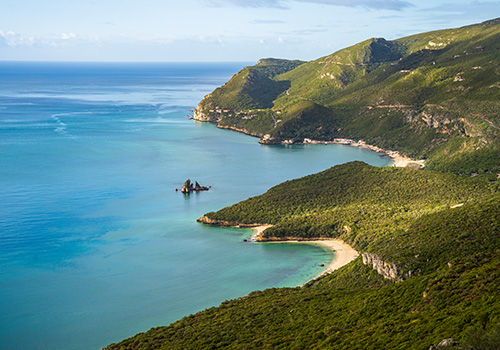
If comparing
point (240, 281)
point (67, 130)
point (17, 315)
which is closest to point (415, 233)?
point (240, 281)

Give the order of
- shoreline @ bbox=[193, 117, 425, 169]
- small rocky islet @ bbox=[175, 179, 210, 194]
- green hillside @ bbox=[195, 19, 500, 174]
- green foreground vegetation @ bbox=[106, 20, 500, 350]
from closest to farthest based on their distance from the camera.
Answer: green foreground vegetation @ bbox=[106, 20, 500, 350]
small rocky islet @ bbox=[175, 179, 210, 194]
green hillside @ bbox=[195, 19, 500, 174]
shoreline @ bbox=[193, 117, 425, 169]

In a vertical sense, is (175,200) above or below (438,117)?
below

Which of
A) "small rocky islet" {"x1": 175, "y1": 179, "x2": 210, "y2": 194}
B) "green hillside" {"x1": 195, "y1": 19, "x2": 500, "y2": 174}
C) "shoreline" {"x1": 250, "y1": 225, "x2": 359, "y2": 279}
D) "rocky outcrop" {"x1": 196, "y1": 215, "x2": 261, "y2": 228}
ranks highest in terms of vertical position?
"green hillside" {"x1": 195, "y1": 19, "x2": 500, "y2": 174}

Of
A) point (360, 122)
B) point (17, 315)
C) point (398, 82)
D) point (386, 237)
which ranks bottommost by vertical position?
point (17, 315)

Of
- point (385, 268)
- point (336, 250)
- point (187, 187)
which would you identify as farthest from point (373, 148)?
point (385, 268)

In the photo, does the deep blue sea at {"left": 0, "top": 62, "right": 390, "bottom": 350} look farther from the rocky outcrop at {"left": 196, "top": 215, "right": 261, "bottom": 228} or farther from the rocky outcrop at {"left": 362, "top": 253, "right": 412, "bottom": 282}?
the rocky outcrop at {"left": 362, "top": 253, "right": 412, "bottom": 282}

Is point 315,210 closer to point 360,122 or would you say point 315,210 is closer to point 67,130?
point 360,122

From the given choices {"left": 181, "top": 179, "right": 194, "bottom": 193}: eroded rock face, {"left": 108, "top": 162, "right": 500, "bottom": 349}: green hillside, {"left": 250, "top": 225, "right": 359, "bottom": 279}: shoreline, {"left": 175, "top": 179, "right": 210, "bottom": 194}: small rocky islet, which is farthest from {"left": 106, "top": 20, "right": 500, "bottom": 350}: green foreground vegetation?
{"left": 181, "top": 179, "right": 194, "bottom": 193}: eroded rock face

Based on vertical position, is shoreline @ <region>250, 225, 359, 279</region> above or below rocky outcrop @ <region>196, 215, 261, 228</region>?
below
